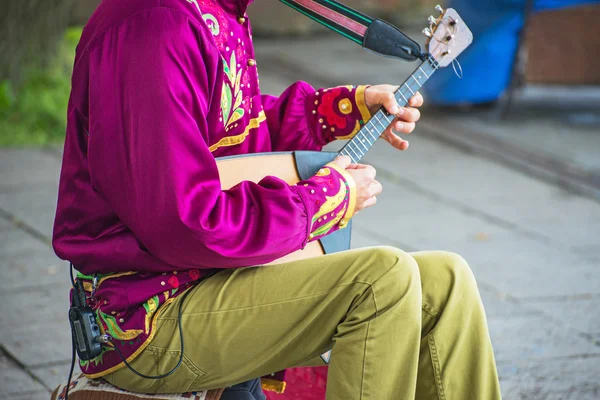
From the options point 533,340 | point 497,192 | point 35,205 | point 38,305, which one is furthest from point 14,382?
point 497,192

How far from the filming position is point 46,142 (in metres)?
5.59

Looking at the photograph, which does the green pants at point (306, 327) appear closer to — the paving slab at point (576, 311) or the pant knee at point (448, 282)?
the pant knee at point (448, 282)

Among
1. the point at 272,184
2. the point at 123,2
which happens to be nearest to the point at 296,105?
the point at 272,184

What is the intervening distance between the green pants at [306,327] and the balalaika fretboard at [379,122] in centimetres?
40

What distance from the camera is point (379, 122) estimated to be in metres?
2.31

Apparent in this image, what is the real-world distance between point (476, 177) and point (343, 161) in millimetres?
3577

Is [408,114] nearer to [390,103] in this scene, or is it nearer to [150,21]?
[390,103]

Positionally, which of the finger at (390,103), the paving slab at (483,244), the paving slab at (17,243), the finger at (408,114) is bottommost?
the paving slab at (17,243)

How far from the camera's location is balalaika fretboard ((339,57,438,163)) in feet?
7.33

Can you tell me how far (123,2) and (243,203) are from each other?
50cm

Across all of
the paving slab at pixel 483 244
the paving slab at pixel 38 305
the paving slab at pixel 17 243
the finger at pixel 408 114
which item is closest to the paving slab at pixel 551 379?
the paving slab at pixel 483 244

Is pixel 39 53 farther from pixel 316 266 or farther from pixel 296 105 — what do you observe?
pixel 316 266

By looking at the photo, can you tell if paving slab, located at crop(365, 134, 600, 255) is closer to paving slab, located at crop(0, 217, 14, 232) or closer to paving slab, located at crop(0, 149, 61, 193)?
paving slab, located at crop(0, 149, 61, 193)

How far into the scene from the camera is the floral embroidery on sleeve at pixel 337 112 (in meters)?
2.39
